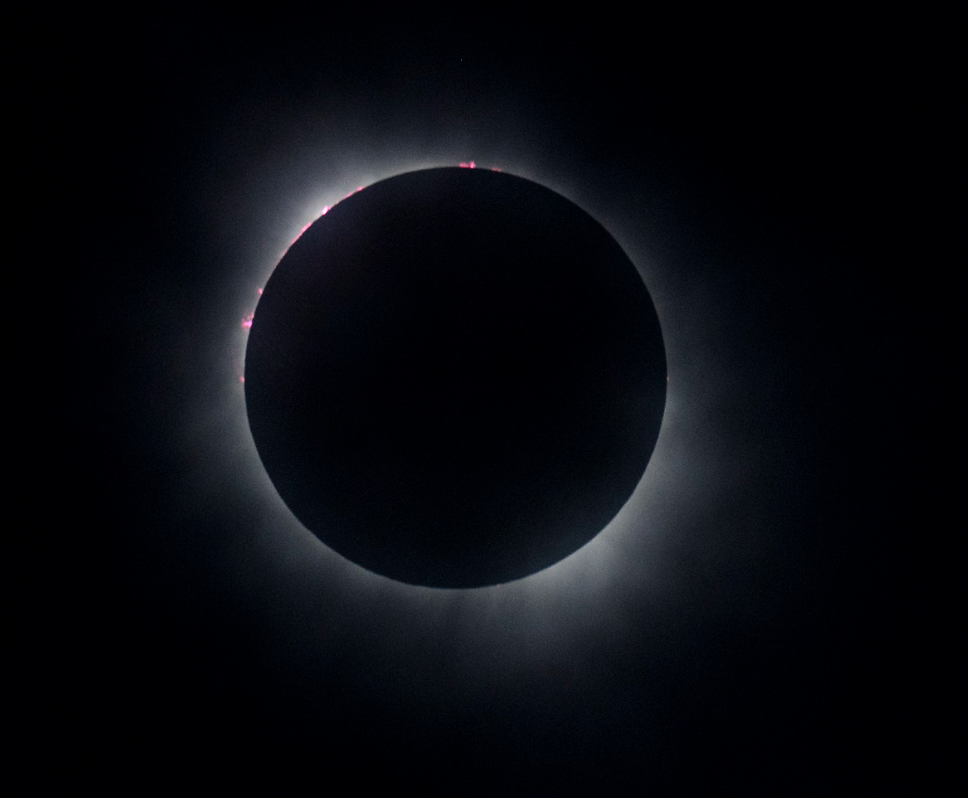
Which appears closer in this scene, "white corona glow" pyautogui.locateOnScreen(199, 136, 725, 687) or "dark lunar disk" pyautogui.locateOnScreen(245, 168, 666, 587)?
"dark lunar disk" pyautogui.locateOnScreen(245, 168, 666, 587)

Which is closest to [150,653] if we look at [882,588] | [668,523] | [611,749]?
[611,749]

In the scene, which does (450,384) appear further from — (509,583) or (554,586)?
(554,586)

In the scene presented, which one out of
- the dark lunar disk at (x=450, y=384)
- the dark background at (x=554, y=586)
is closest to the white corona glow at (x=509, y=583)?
the dark background at (x=554, y=586)

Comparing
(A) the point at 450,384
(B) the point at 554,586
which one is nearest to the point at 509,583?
(B) the point at 554,586

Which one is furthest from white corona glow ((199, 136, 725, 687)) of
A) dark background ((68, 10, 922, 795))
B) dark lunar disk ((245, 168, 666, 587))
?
dark lunar disk ((245, 168, 666, 587))

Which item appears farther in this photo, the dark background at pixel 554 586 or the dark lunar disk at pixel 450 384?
the dark background at pixel 554 586

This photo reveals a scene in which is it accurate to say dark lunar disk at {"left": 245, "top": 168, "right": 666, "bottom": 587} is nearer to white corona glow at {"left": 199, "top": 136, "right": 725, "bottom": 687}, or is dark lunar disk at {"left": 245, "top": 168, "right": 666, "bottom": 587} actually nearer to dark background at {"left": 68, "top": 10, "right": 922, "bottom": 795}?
white corona glow at {"left": 199, "top": 136, "right": 725, "bottom": 687}

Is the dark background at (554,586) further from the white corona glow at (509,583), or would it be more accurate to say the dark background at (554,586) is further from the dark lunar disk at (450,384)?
the dark lunar disk at (450,384)
